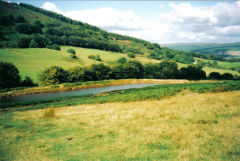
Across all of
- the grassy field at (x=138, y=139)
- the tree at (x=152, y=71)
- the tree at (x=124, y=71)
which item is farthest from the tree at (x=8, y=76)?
the tree at (x=152, y=71)

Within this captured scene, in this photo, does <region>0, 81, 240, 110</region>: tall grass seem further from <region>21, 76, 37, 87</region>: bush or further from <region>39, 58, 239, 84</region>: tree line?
<region>39, 58, 239, 84</region>: tree line

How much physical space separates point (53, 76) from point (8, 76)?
16106 millimetres

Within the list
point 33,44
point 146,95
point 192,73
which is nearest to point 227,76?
point 192,73

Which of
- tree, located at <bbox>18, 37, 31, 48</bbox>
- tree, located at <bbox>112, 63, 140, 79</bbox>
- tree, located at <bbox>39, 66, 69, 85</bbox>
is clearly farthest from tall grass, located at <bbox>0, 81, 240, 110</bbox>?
tree, located at <bbox>18, 37, 31, 48</bbox>

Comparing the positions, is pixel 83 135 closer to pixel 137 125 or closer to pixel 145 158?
pixel 137 125

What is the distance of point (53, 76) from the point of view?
70.0 m

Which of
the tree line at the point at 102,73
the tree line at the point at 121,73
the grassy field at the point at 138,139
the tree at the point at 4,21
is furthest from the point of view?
the tree at the point at 4,21

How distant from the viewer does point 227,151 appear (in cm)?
Result: 788

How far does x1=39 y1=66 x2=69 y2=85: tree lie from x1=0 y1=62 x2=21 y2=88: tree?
360 inches

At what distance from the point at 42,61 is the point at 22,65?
39.3ft

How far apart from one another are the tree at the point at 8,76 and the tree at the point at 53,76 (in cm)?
913

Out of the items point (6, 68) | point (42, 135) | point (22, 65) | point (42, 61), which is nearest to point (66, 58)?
point (42, 61)

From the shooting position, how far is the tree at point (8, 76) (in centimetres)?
5963

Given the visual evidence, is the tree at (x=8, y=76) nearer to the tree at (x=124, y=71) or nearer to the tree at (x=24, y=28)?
the tree at (x=124, y=71)
